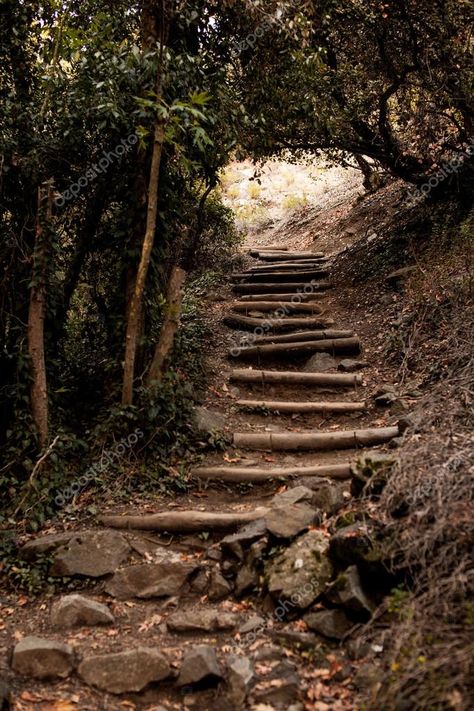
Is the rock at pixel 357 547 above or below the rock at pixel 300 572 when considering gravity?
above

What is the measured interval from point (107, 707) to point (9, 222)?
4701 mm

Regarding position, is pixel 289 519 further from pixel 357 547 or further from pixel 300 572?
pixel 357 547

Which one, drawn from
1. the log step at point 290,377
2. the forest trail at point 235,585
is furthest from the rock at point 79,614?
the log step at point 290,377

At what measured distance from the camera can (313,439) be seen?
20.2 feet

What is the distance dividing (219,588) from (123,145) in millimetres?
4639

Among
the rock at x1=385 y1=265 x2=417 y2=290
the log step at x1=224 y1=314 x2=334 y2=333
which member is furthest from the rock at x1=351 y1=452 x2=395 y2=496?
the rock at x1=385 y1=265 x2=417 y2=290

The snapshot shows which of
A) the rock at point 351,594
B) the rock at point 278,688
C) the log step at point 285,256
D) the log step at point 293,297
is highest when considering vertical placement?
the log step at point 285,256

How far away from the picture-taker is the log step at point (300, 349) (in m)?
8.23

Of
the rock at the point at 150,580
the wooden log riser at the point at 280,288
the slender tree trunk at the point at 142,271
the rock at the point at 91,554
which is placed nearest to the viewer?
the rock at the point at 150,580

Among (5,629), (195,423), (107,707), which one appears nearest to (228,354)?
(195,423)

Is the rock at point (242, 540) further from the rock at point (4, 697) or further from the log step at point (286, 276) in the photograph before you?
the log step at point (286, 276)

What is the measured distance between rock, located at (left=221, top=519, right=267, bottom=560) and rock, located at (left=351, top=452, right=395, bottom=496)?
815 millimetres

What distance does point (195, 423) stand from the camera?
633cm

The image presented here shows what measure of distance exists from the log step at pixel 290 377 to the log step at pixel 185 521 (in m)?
2.74
